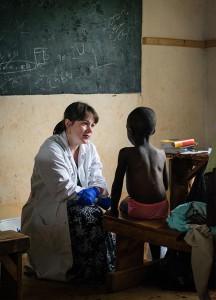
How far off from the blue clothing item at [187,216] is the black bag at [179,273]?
33 cm

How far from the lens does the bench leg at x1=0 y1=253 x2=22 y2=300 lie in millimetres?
3256

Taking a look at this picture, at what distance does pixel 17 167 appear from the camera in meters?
5.80

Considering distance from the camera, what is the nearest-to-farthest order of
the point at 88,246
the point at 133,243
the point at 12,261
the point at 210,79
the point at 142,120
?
the point at 12,261, the point at 142,120, the point at 133,243, the point at 88,246, the point at 210,79

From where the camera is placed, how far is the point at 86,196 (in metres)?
4.16

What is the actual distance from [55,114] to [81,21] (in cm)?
99

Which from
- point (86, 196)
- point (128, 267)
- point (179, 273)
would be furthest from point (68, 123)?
point (179, 273)

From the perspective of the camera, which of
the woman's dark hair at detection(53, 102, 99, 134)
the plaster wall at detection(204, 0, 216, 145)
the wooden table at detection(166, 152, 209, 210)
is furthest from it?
the plaster wall at detection(204, 0, 216, 145)

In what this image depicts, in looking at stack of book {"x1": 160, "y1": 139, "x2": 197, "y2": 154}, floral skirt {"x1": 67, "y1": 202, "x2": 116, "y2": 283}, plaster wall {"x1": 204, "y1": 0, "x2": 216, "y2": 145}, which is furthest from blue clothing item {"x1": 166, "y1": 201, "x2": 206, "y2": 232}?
plaster wall {"x1": 204, "y1": 0, "x2": 216, "y2": 145}

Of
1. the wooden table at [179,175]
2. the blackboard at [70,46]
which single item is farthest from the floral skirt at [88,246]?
the blackboard at [70,46]

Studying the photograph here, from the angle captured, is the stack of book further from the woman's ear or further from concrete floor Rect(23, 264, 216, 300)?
concrete floor Rect(23, 264, 216, 300)

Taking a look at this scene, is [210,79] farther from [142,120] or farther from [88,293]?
[88,293]

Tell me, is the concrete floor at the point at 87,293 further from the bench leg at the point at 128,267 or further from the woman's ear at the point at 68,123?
the woman's ear at the point at 68,123

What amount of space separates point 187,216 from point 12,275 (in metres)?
1.09

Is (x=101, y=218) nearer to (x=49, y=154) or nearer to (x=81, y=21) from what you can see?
(x=49, y=154)
